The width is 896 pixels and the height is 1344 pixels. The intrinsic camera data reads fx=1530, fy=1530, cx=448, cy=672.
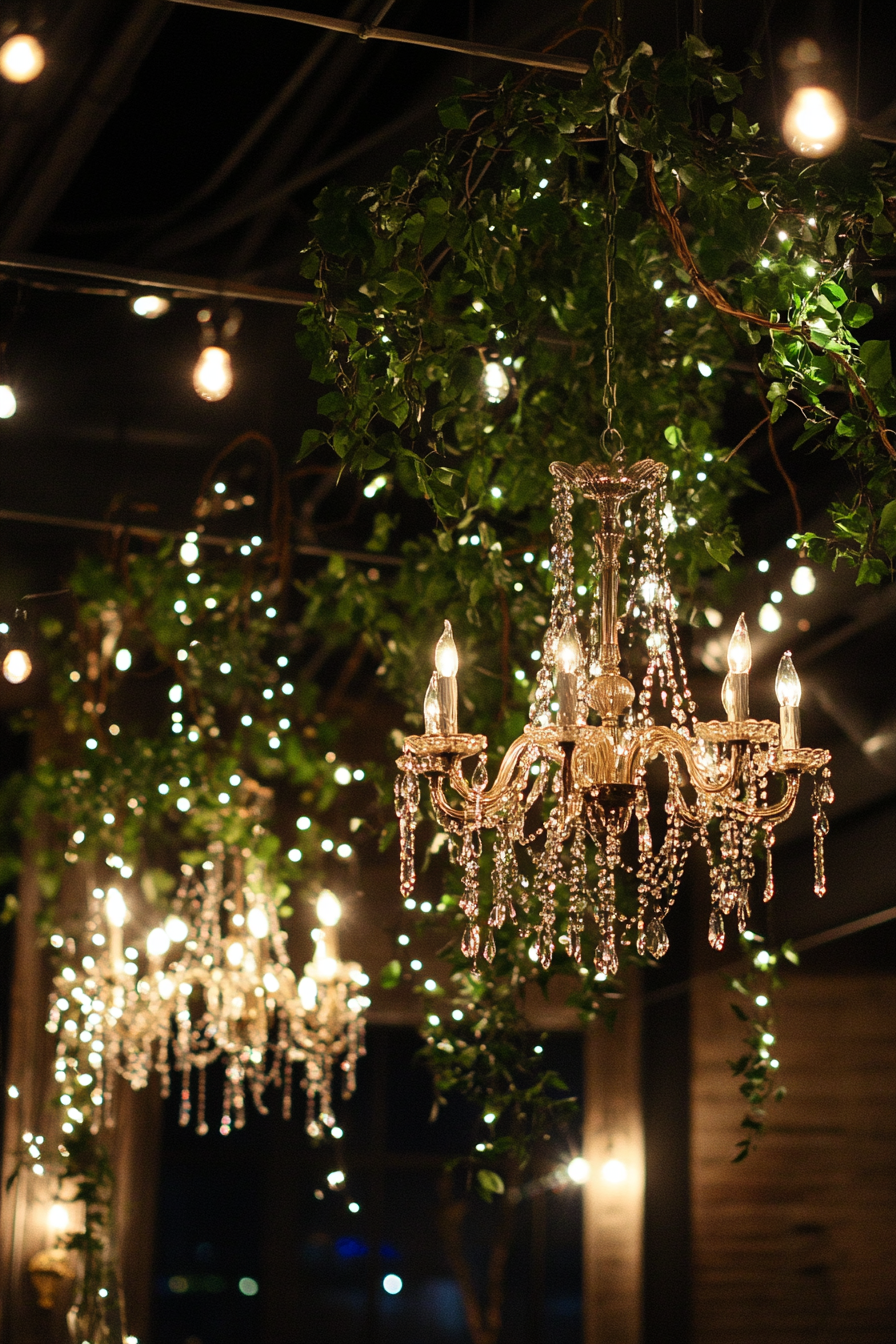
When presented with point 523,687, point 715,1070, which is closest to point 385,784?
point 523,687

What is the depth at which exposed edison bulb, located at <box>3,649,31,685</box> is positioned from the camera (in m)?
4.28

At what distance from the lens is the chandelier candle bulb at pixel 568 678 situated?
7.80ft

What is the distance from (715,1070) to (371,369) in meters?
6.40

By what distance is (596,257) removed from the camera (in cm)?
355

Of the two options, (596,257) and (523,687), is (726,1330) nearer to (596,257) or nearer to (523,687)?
(523,687)

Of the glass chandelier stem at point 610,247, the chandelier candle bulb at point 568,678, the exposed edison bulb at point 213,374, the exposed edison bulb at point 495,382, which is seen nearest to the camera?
the chandelier candle bulb at point 568,678

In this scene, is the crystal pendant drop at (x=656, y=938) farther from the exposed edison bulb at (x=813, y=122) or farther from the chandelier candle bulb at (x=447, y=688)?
the exposed edison bulb at (x=813, y=122)

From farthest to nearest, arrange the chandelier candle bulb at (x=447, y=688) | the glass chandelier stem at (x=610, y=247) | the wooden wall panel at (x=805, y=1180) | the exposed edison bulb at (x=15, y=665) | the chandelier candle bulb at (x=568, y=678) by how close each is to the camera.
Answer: the wooden wall panel at (x=805, y=1180), the exposed edison bulb at (x=15, y=665), the glass chandelier stem at (x=610, y=247), the chandelier candle bulb at (x=447, y=688), the chandelier candle bulb at (x=568, y=678)

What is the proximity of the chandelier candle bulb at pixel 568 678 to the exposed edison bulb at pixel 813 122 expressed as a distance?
1.02 metres

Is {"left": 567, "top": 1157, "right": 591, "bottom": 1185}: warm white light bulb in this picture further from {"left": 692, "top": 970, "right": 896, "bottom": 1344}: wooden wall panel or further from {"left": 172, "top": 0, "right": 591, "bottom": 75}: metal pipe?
{"left": 172, "top": 0, "right": 591, "bottom": 75}: metal pipe

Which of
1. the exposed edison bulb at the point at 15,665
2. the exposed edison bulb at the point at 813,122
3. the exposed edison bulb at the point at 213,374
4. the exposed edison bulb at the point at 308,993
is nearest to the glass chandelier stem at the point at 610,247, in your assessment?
the exposed edison bulb at the point at 813,122

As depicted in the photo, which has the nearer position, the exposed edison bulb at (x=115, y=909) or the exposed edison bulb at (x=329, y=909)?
the exposed edison bulb at (x=329, y=909)

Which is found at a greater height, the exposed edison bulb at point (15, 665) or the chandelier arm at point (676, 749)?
the exposed edison bulb at point (15, 665)

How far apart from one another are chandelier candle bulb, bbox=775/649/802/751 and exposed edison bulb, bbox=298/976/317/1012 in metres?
4.03
